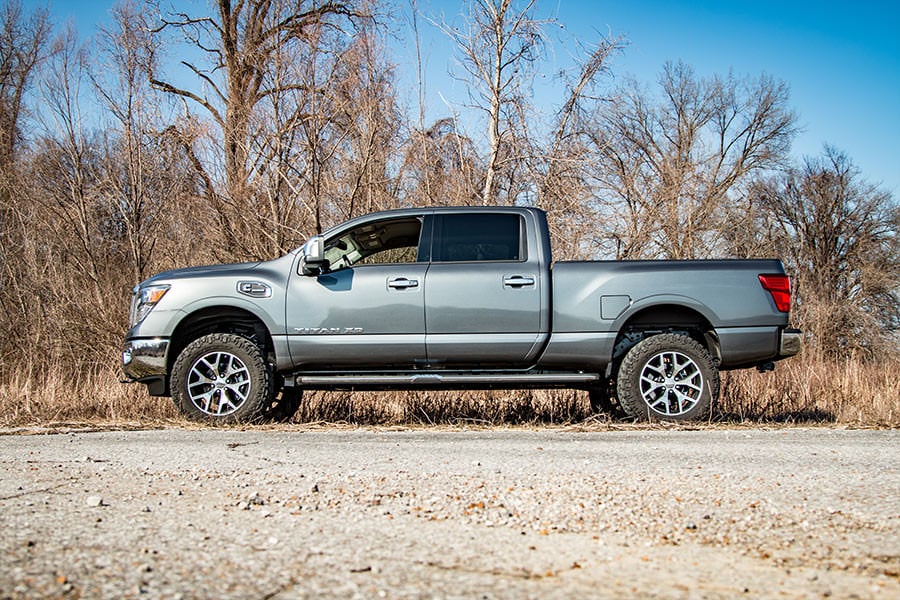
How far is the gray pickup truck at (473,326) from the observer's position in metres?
7.23

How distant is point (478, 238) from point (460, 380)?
135 cm

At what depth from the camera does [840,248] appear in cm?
3203

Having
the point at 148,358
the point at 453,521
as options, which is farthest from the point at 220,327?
the point at 453,521

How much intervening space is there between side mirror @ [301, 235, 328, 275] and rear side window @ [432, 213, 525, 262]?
3.30 feet

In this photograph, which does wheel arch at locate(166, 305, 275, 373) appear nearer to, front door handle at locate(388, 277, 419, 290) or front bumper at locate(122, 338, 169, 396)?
front bumper at locate(122, 338, 169, 396)

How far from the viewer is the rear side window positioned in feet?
24.7

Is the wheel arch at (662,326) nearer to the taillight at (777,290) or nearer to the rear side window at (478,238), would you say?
the taillight at (777,290)

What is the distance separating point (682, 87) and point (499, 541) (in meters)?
32.3

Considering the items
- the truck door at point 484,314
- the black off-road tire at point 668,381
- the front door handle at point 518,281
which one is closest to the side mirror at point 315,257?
the truck door at point 484,314

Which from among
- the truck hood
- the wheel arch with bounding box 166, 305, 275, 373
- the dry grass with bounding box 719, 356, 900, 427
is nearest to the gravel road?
the wheel arch with bounding box 166, 305, 275, 373

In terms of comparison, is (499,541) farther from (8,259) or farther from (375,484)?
(8,259)

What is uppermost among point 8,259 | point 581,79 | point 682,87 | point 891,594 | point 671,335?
point 682,87

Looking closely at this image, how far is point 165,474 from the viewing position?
4.50m

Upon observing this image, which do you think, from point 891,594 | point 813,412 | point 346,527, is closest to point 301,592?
point 346,527
